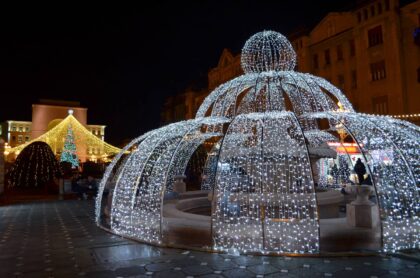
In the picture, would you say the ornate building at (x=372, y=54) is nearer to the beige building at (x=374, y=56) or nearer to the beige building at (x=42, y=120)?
the beige building at (x=374, y=56)

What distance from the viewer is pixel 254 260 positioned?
679cm

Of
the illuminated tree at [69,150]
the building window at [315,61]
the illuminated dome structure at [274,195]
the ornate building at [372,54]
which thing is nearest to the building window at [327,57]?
the ornate building at [372,54]

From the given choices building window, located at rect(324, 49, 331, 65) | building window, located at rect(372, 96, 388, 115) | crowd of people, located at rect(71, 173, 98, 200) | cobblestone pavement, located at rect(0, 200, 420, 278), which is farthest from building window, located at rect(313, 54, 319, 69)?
cobblestone pavement, located at rect(0, 200, 420, 278)

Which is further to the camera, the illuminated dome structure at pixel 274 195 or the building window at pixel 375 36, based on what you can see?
the building window at pixel 375 36

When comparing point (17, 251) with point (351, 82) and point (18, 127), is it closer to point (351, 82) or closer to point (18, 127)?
point (351, 82)

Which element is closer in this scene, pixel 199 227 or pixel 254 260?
pixel 254 260

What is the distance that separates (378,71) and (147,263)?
90.8ft

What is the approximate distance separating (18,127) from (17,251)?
93509 mm

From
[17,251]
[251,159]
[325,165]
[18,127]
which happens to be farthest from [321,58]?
[18,127]

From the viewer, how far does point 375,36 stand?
28688 mm

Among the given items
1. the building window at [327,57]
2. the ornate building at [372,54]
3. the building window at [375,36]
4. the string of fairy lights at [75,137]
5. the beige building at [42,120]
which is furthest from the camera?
the beige building at [42,120]

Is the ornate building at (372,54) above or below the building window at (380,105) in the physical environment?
above

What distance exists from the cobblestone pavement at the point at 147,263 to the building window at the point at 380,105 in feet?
79.4

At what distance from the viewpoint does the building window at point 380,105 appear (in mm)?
27906
